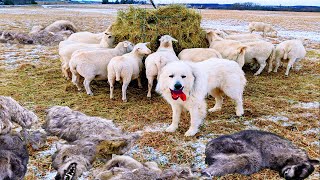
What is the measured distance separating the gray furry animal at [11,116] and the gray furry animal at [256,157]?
2.62 meters

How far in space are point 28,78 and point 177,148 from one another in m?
5.38

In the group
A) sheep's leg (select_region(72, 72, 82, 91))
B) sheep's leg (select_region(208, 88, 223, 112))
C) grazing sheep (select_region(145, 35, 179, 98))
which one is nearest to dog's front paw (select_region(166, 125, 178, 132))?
sheep's leg (select_region(208, 88, 223, 112))

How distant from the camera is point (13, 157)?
4.03 meters

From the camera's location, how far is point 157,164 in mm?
4211

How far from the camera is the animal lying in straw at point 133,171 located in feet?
11.9

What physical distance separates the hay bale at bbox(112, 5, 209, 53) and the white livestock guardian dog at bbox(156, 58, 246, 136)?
2.50 m

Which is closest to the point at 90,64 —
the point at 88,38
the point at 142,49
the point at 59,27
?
the point at 142,49

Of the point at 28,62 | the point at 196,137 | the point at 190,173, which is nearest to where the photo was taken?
the point at 190,173

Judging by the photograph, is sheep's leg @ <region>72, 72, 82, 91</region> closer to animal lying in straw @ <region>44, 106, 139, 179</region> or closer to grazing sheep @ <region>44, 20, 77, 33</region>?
animal lying in straw @ <region>44, 106, 139, 179</region>

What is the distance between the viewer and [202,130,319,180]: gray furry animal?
384 cm

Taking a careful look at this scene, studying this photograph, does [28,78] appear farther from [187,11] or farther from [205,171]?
[205,171]

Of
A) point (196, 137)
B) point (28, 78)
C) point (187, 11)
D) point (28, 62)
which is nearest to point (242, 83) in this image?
point (196, 137)

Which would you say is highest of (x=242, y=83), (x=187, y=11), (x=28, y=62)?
(x=187, y=11)

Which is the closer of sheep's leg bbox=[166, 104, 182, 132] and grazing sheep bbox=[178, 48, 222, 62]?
sheep's leg bbox=[166, 104, 182, 132]
